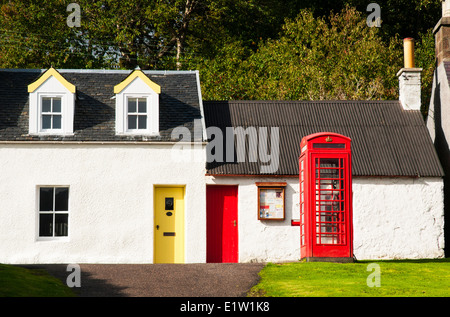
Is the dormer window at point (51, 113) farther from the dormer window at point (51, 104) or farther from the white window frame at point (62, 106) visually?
the white window frame at point (62, 106)

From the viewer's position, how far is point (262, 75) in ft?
120

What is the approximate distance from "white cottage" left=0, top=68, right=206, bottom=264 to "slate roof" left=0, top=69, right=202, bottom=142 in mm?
49

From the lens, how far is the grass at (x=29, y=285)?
12.6m

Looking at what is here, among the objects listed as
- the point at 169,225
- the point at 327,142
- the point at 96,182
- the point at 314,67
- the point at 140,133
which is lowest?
the point at 169,225

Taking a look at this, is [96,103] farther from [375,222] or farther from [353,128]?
[375,222]

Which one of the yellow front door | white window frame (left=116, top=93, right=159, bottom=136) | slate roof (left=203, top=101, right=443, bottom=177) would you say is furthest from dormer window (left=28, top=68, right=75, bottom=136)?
slate roof (left=203, top=101, right=443, bottom=177)

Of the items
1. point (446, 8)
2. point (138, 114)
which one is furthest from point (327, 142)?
point (446, 8)

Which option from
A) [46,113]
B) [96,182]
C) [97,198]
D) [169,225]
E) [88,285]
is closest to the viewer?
[88,285]

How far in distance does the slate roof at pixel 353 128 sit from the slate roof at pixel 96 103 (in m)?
0.94

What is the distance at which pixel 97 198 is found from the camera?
21.5 m

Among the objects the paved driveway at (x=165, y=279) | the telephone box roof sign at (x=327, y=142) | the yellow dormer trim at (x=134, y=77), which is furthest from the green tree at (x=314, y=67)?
the paved driveway at (x=165, y=279)

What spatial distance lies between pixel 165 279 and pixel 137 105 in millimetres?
8796

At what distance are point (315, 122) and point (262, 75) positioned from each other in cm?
1344
